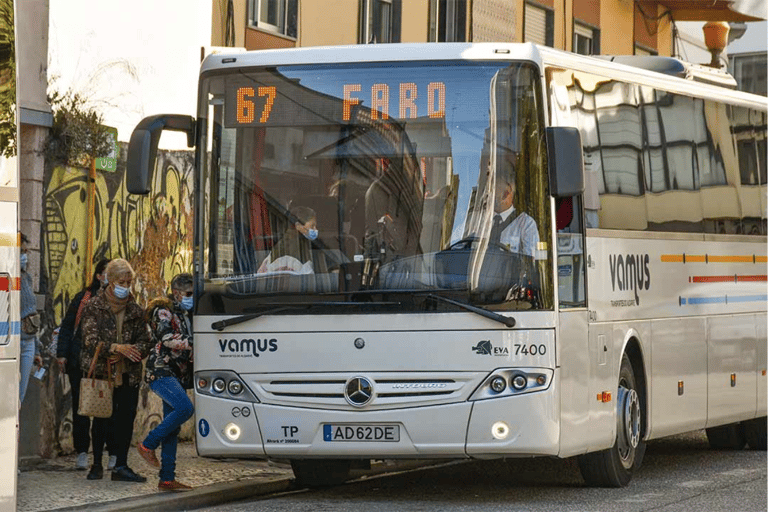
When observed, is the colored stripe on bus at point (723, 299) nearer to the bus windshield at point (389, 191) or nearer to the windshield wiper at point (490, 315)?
the bus windshield at point (389, 191)

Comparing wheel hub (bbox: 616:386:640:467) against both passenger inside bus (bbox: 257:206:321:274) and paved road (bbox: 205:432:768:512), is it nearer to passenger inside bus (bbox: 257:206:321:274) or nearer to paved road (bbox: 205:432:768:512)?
paved road (bbox: 205:432:768:512)

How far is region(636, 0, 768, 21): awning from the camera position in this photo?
3045 cm

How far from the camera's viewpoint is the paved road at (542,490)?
1239cm

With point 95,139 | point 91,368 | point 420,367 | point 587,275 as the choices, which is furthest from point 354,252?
point 95,139

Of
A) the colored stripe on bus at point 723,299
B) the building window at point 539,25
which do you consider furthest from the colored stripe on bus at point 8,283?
the building window at point 539,25

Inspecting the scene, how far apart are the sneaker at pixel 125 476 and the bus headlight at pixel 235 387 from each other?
1.75 m

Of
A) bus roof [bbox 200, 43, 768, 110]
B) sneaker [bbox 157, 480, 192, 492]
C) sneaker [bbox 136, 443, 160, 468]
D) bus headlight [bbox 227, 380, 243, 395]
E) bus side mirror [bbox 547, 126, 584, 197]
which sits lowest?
sneaker [bbox 157, 480, 192, 492]

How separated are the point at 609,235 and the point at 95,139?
16.4 ft

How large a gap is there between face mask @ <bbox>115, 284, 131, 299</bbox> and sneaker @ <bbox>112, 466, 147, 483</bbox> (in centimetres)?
134

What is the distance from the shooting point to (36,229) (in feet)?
49.7

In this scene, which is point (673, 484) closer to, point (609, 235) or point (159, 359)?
point (609, 235)

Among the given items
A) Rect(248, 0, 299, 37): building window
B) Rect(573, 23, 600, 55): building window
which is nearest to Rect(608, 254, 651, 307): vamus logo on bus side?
Rect(248, 0, 299, 37): building window

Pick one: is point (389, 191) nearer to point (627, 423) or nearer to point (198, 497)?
point (198, 497)

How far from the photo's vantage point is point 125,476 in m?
13.7
